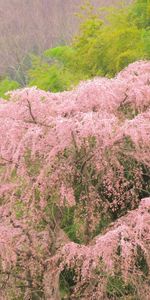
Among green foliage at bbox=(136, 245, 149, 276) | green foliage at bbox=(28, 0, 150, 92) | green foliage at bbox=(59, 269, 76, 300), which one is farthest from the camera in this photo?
green foliage at bbox=(28, 0, 150, 92)

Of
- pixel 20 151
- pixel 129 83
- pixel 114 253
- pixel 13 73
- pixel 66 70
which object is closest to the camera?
pixel 114 253

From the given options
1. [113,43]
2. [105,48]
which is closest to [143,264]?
[113,43]

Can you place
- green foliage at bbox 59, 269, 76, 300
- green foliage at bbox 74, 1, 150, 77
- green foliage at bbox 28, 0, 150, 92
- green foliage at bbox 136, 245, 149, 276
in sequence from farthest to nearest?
green foliage at bbox 28, 0, 150, 92 < green foliage at bbox 74, 1, 150, 77 < green foliage at bbox 59, 269, 76, 300 < green foliage at bbox 136, 245, 149, 276

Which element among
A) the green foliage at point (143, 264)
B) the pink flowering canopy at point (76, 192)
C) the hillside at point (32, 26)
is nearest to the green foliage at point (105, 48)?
the pink flowering canopy at point (76, 192)

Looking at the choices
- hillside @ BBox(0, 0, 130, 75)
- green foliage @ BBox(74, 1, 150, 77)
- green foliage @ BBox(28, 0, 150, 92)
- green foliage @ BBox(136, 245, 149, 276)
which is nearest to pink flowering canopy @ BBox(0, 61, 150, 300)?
green foliage @ BBox(136, 245, 149, 276)

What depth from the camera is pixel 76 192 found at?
668 centimetres

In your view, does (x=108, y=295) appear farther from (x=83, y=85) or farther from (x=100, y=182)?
(x=83, y=85)

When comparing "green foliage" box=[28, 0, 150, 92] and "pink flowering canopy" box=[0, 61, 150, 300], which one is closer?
"pink flowering canopy" box=[0, 61, 150, 300]

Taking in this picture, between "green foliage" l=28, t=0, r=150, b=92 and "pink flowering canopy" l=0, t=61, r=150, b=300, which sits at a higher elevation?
"green foliage" l=28, t=0, r=150, b=92

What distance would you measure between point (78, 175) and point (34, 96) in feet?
3.89

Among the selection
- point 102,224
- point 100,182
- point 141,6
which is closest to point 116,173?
point 100,182

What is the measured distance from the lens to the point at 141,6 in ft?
53.3

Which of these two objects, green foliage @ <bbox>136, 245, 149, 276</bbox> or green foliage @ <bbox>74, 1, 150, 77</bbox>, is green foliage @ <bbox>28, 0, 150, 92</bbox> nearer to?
green foliage @ <bbox>74, 1, 150, 77</bbox>

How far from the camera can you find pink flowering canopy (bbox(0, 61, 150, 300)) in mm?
5977
